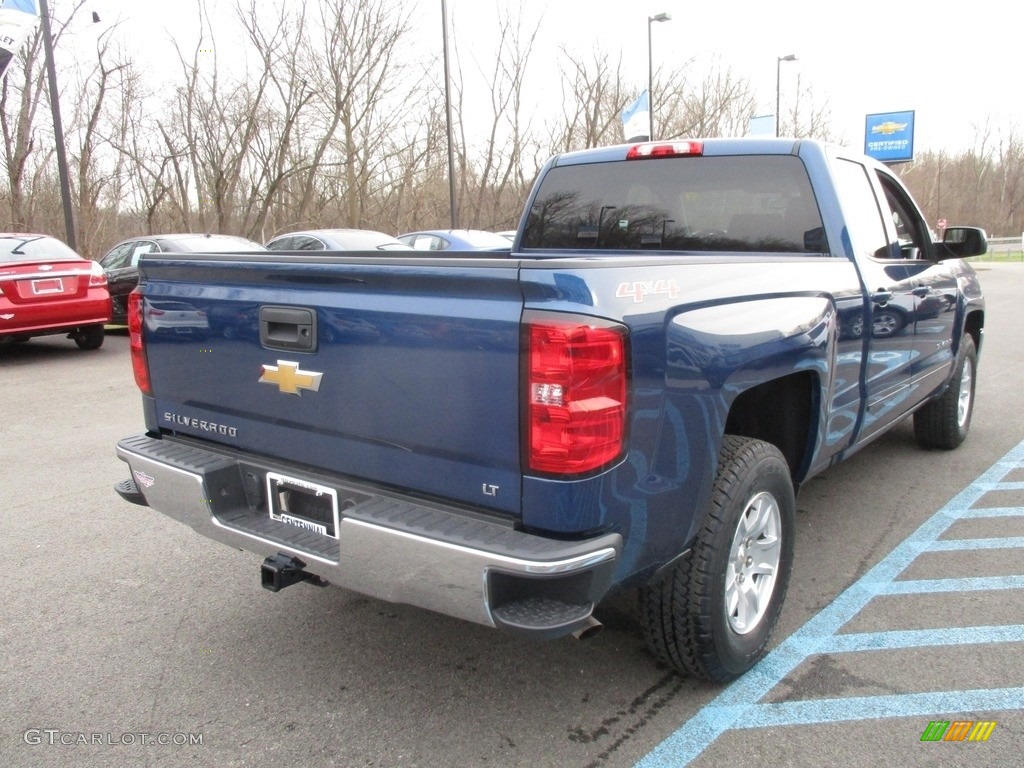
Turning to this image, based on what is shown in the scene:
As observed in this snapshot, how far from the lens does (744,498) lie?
268 centimetres

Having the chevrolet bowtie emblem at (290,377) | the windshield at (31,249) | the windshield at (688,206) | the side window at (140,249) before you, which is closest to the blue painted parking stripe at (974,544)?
the windshield at (688,206)

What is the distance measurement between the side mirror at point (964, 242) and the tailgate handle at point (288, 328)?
3884 millimetres

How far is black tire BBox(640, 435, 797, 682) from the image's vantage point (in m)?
2.59

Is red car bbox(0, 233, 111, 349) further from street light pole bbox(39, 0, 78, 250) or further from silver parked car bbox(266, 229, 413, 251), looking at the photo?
street light pole bbox(39, 0, 78, 250)

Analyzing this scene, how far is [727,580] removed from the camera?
2.73m

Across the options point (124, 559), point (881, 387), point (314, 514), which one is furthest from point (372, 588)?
point (881, 387)

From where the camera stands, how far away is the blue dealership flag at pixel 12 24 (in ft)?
41.1

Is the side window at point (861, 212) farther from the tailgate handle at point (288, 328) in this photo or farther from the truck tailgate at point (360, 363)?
the tailgate handle at point (288, 328)

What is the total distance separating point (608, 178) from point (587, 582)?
2520 mm

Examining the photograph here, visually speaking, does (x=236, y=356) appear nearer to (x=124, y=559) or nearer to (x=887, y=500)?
(x=124, y=559)

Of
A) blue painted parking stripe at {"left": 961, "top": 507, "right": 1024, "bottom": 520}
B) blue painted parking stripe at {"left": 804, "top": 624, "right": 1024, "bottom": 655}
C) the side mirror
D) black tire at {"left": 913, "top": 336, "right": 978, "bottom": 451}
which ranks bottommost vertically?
blue painted parking stripe at {"left": 804, "top": 624, "right": 1024, "bottom": 655}

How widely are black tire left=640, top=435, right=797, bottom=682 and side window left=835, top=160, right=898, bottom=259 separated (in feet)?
4.67

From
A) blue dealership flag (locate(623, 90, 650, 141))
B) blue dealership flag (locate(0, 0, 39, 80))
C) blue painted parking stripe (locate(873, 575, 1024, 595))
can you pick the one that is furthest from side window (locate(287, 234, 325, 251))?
blue dealership flag (locate(623, 90, 650, 141))

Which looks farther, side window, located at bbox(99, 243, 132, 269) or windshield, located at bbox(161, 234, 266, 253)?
side window, located at bbox(99, 243, 132, 269)
